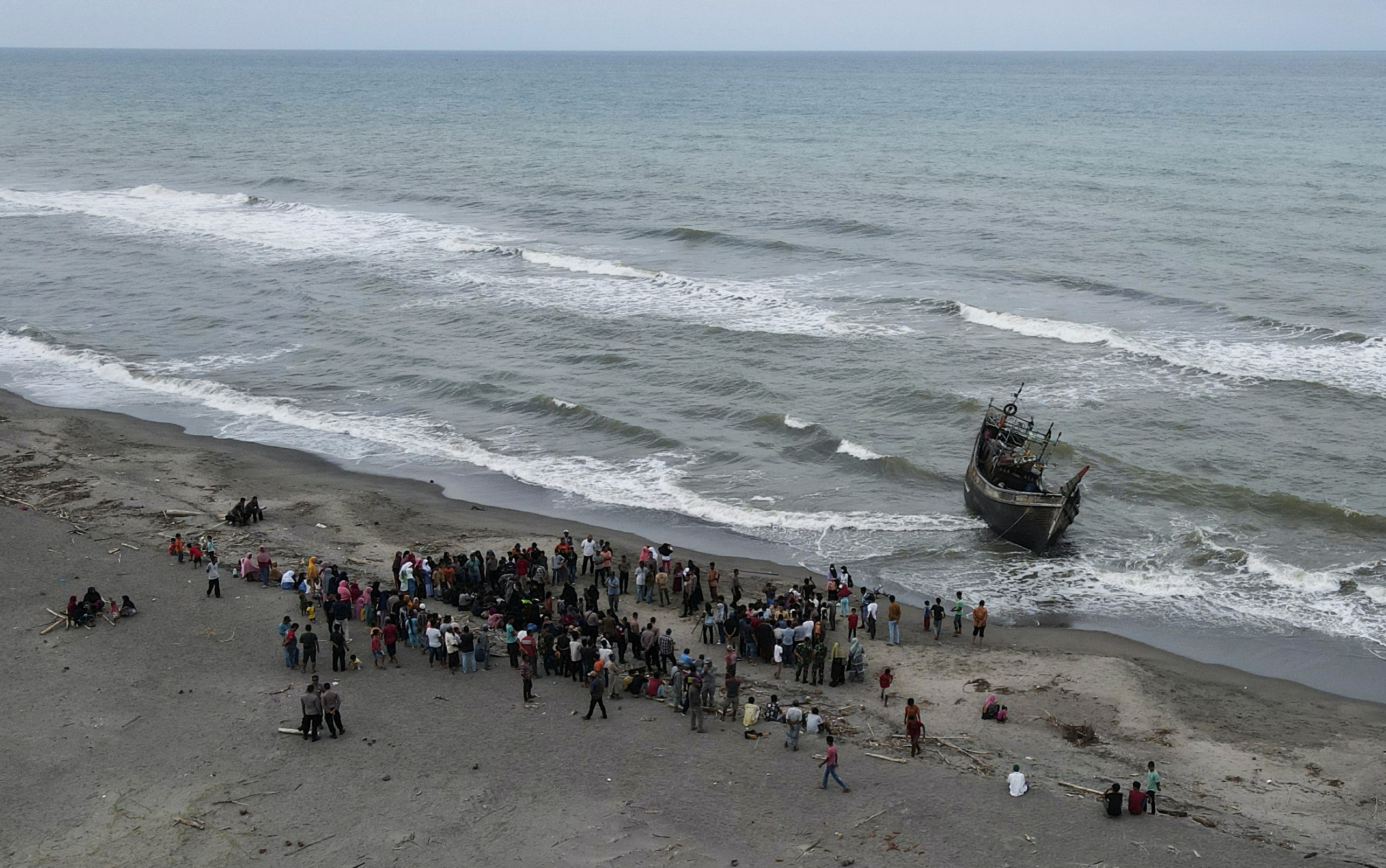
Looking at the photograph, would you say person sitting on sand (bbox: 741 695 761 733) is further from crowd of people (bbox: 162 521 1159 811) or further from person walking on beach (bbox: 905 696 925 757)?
person walking on beach (bbox: 905 696 925 757)

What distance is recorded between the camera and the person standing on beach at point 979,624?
24.2 meters

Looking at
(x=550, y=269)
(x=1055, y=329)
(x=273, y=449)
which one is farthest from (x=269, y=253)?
(x=1055, y=329)

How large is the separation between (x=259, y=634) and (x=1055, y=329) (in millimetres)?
31864

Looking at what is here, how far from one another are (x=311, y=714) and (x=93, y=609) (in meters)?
6.97

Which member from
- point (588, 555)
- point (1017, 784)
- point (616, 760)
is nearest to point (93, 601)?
point (588, 555)

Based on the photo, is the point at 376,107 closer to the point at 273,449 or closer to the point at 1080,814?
the point at 273,449

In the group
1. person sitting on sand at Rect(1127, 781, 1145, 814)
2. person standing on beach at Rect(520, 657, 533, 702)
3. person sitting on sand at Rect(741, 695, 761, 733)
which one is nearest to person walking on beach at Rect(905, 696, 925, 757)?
person sitting on sand at Rect(741, 695, 761, 733)

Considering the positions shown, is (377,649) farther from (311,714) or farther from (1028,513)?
(1028,513)

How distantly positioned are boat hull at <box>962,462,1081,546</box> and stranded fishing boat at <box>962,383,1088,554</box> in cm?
2

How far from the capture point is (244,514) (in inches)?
1139

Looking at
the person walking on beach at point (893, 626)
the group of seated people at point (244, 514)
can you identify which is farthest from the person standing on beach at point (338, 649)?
the person walking on beach at point (893, 626)

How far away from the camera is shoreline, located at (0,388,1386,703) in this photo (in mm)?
23797

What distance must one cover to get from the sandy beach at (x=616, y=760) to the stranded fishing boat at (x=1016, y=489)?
3.52 meters

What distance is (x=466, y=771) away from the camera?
1845 centimetres
